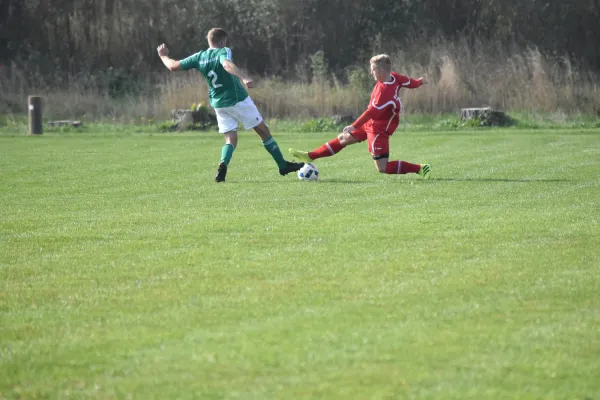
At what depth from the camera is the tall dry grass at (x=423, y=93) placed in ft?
95.9

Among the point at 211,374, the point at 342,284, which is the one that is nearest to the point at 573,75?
the point at 342,284

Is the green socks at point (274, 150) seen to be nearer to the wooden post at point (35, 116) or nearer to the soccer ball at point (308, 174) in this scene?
the soccer ball at point (308, 174)

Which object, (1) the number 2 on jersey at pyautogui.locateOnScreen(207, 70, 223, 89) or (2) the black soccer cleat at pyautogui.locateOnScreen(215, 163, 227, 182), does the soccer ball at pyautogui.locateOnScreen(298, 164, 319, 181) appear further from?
(1) the number 2 on jersey at pyautogui.locateOnScreen(207, 70, 223, 89)

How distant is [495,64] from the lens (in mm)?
32031

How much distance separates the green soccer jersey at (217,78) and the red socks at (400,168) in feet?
6.69

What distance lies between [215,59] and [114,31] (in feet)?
82.4

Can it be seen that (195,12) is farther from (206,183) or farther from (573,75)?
(206,183)

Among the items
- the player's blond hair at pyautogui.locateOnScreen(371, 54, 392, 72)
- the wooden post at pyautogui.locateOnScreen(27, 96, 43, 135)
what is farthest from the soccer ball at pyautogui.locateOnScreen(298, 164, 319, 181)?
the wooden post at pyautogui.locateOnScreen(27, 96, 43, 135)

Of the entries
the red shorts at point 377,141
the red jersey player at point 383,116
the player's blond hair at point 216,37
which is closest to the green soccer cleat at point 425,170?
the red jersey player at point 383,116

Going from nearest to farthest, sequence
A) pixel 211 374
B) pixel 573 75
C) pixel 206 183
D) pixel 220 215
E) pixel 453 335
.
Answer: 1. pixel 211 374
2. pixel 453 335
3. pixel 220 215
4. pixel 206 183
5. pixel 573 75

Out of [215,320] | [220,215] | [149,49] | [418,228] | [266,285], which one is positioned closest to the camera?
[215,320]

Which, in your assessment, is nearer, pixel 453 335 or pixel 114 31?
pixel 453 335

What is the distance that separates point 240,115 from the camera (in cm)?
1431

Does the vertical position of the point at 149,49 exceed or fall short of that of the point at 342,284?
it exceeds it
